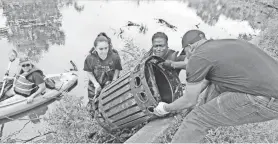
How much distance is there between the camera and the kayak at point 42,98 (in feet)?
20.6

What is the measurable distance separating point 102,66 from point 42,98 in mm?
3812

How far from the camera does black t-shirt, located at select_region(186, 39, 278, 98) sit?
195 centimetres

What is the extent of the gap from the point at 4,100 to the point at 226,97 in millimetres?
6024

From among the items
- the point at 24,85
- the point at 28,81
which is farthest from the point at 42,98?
the point at 28,81

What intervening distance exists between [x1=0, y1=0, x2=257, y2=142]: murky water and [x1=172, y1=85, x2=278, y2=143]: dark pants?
4513 mm

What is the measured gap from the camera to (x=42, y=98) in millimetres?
6910

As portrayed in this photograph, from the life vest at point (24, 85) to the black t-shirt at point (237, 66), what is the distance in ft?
14.3

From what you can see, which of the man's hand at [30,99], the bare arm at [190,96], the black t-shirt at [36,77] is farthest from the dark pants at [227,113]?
the man's hand at [30,99]

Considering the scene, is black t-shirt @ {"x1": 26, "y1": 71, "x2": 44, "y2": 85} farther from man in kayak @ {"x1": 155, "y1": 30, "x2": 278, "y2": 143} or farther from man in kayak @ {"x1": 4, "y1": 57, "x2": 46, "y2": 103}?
man in kayak @ {"x1": 155, "y1": 30, "x2": 278, "y2": 143}

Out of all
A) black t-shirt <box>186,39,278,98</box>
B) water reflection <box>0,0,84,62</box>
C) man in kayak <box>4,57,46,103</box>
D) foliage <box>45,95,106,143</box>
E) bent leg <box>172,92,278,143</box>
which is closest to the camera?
black t-shirt <box>186,39,278,98</box>

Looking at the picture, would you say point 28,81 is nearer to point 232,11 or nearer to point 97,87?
point 97,87

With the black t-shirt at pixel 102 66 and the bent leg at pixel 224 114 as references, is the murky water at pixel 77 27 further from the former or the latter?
the bent leg at pixel 224 114

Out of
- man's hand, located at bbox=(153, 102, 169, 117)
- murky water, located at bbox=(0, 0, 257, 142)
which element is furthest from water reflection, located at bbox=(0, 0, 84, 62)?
man's hand, located at bbox=(153, 102, 169, 117)

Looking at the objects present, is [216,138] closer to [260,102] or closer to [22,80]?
[260,102]
